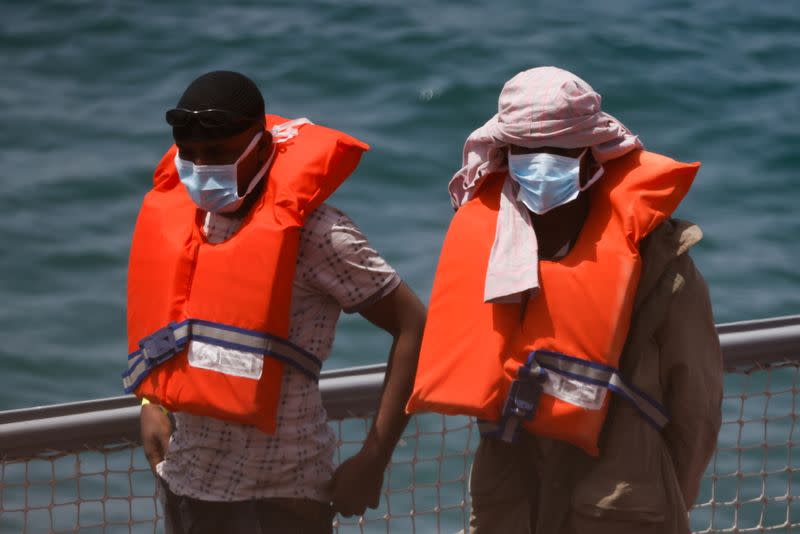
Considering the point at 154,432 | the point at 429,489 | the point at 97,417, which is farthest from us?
the point at 429,489

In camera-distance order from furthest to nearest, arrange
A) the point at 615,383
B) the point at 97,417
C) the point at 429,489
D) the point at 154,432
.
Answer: the point at 429,489
the point at 97,417
the point at 154,432
the point at 615,383

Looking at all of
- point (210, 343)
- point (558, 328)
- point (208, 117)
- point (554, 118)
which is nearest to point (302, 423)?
point (210, 343)

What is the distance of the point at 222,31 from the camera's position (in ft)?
43.4

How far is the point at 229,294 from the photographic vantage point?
3.53 meters

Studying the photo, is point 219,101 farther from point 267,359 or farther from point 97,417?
point 97,417

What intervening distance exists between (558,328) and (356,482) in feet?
1.98

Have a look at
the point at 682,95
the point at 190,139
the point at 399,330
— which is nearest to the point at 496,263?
the point at 399,330

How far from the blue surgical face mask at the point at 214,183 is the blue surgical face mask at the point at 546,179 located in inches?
25.5

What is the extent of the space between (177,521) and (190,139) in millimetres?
932

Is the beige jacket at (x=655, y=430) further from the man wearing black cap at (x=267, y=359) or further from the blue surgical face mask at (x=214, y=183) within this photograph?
the blue surgical face mask at (x=214, y=183)

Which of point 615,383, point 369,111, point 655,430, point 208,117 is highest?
point 208,117

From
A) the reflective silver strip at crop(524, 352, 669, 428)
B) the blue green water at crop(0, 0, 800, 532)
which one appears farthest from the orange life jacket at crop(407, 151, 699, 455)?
the blue green water at crop(0, 0, 800, 532)

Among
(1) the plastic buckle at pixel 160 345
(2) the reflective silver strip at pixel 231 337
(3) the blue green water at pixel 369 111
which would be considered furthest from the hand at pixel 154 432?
(3) the blue green water at pixel 369 111

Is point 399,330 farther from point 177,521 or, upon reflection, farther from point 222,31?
point 222,31
